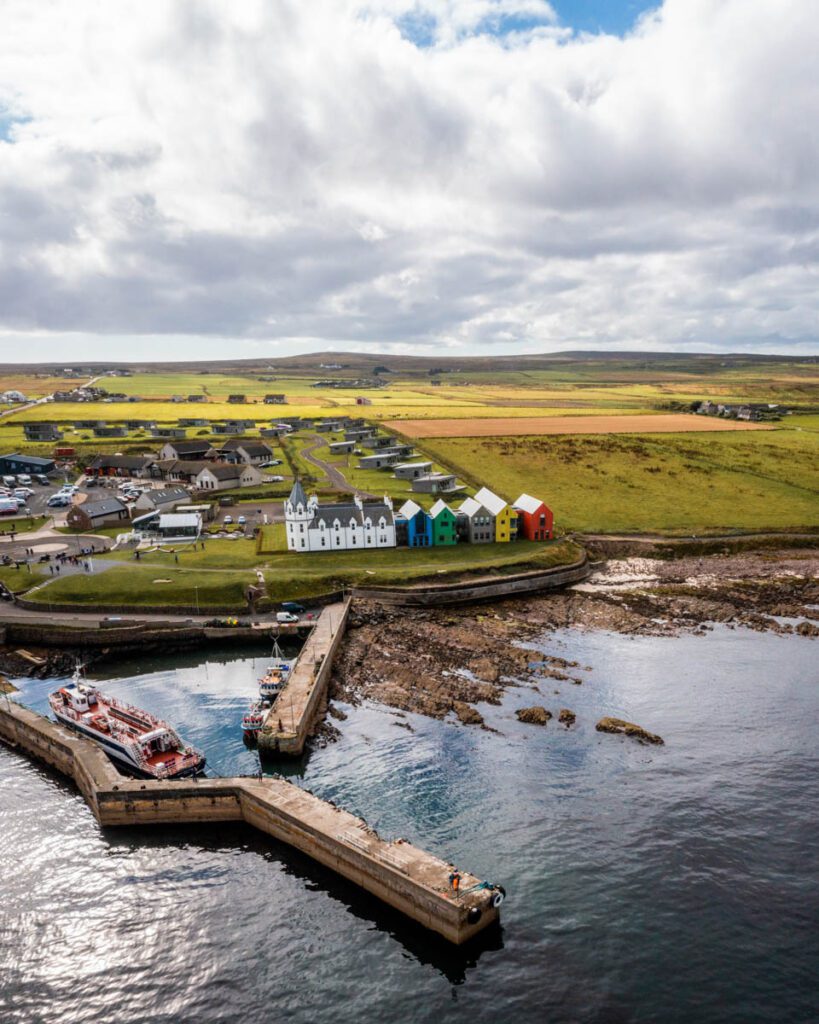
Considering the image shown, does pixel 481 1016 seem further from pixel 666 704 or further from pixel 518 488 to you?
pixel 518 488

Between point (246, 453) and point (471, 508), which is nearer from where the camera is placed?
point (471, 508)

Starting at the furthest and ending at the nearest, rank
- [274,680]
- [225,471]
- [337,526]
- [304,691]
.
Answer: [225,471]
[337,526]
[274,680]
[304,691]

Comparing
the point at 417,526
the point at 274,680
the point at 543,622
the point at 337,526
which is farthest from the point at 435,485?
Result: the point at 274,680

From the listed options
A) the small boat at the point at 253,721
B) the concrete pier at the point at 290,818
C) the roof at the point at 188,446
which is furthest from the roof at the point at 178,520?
the roof at the point at 188,446

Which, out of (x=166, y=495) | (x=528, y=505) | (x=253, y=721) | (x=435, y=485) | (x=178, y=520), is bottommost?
(x=253, y=721)

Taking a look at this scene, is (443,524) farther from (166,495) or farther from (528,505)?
(166,495)
